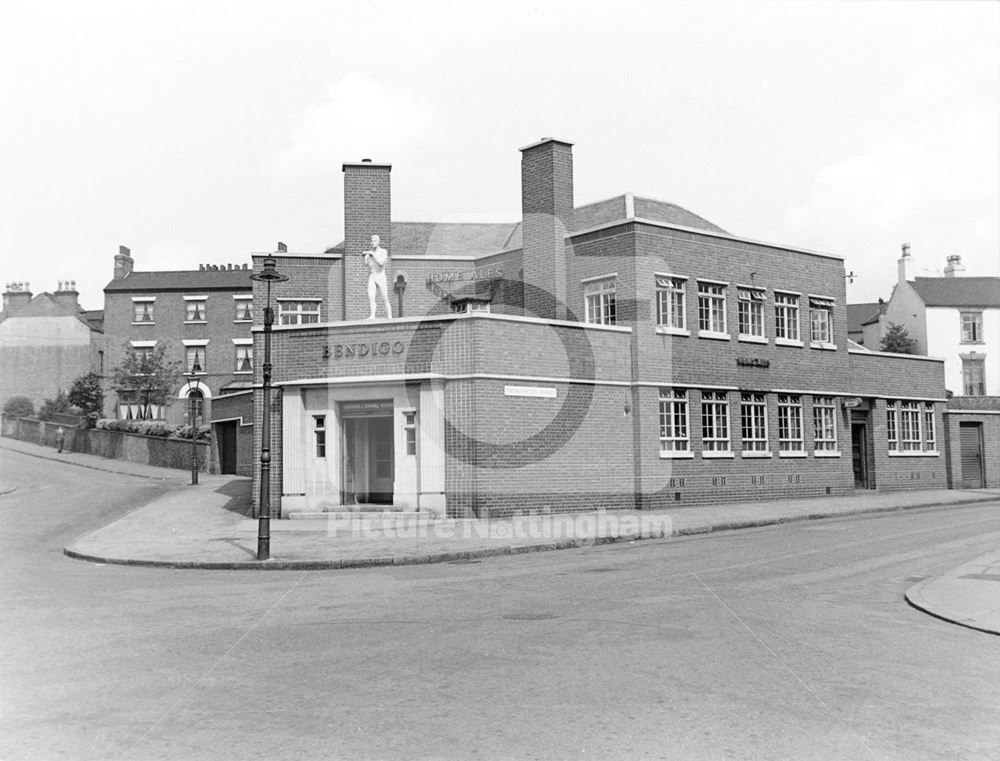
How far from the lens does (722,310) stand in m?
29.0

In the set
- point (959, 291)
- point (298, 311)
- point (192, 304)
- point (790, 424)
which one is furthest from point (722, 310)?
Answer: point (959, 291)

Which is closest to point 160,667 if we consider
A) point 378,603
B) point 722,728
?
point 378,603

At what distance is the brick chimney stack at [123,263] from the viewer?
6088cm

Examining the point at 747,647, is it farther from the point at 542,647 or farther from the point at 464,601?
the point at 464,601

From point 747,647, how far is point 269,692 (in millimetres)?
4066

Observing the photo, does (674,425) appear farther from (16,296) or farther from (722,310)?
(16,296)

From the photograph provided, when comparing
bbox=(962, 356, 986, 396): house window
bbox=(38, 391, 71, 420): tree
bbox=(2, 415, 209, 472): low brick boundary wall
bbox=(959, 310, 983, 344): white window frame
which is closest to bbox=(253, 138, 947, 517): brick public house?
bbox=(2, 415, 209, 472): low brick boundary wall

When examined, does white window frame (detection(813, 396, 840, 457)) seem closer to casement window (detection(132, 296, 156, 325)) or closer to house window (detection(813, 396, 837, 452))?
house window (detection(813, 396, 837, 452))

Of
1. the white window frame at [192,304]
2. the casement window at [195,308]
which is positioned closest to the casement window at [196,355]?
the white window frame at [192,304]

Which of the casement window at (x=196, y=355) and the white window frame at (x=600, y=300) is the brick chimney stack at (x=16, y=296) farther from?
the white window frame at (x=600, y=300)

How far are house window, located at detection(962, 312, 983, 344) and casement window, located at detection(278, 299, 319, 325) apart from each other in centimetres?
4590

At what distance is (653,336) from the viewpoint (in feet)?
87.7

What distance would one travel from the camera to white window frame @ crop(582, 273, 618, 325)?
1067 inches

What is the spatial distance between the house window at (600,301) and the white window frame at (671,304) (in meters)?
1.28
